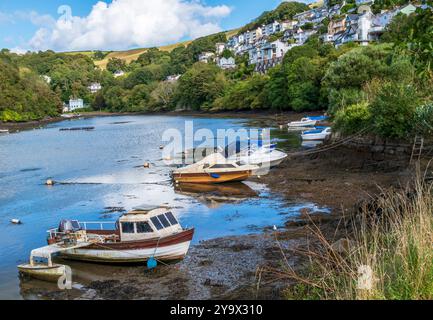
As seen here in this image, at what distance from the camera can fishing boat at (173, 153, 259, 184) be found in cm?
3027

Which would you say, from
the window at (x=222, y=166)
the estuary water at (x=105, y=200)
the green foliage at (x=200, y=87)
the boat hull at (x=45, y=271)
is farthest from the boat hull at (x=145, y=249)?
the green foliage at (x=200, y=87)

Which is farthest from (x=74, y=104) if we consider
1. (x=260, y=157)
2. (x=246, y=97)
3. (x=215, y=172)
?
(x=215, y=172)

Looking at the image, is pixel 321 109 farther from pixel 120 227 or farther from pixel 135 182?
pixel 120 227

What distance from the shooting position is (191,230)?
1675cm

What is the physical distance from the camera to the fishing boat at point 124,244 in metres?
16.3

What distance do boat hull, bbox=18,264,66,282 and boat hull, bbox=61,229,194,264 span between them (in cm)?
163

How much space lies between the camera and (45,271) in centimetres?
1575

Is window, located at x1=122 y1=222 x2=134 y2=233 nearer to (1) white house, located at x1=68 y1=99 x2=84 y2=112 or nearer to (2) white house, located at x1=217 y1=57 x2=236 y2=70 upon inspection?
(2) white house, located at x1=217 y1=57 x2=236 y2=70

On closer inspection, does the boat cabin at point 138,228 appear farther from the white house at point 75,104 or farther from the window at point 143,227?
the white house at point 75,104

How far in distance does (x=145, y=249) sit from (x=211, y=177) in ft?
47.7

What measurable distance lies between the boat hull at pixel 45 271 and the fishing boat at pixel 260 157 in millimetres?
18863

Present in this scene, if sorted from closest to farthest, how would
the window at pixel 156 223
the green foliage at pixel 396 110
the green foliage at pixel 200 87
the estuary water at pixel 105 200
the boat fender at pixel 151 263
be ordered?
the boat fender at pixel 151 263, the window at pixel 156 223, the estuary water at pixel 105 200, the green foliage at pixel 396 110, the green foliage at pixel 200 87
